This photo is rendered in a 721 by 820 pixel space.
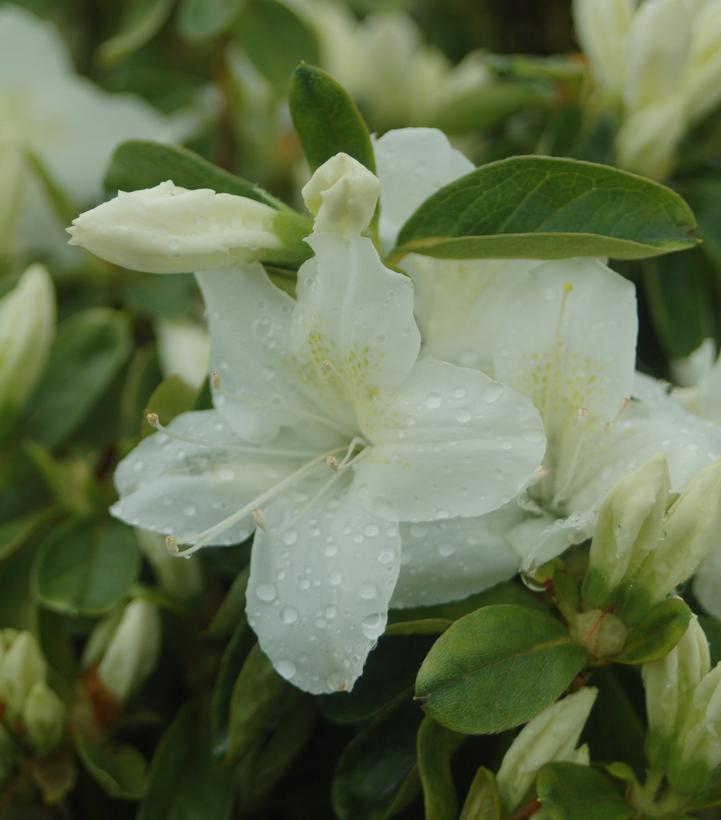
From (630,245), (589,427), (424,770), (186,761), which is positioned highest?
(630,245)

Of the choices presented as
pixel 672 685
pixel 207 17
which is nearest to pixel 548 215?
pixel 672 685

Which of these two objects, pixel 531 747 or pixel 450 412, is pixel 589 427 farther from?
pixel 531 747

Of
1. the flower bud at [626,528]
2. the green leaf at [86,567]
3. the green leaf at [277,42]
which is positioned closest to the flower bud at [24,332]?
the green leaf at [86,567]

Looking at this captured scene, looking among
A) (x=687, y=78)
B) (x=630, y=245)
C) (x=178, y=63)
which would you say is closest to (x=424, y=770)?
(x=630, y=245)

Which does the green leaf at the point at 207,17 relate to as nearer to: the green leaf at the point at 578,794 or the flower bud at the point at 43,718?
the flower bud at the point at 43,718

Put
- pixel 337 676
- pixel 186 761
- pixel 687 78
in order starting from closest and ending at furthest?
pixel 337 676 < pixel 186 761 < pixel 687 78

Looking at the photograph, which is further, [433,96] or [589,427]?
[433,96]

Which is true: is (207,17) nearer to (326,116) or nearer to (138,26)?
(138,26)

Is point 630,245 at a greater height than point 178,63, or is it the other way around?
point 630,245
